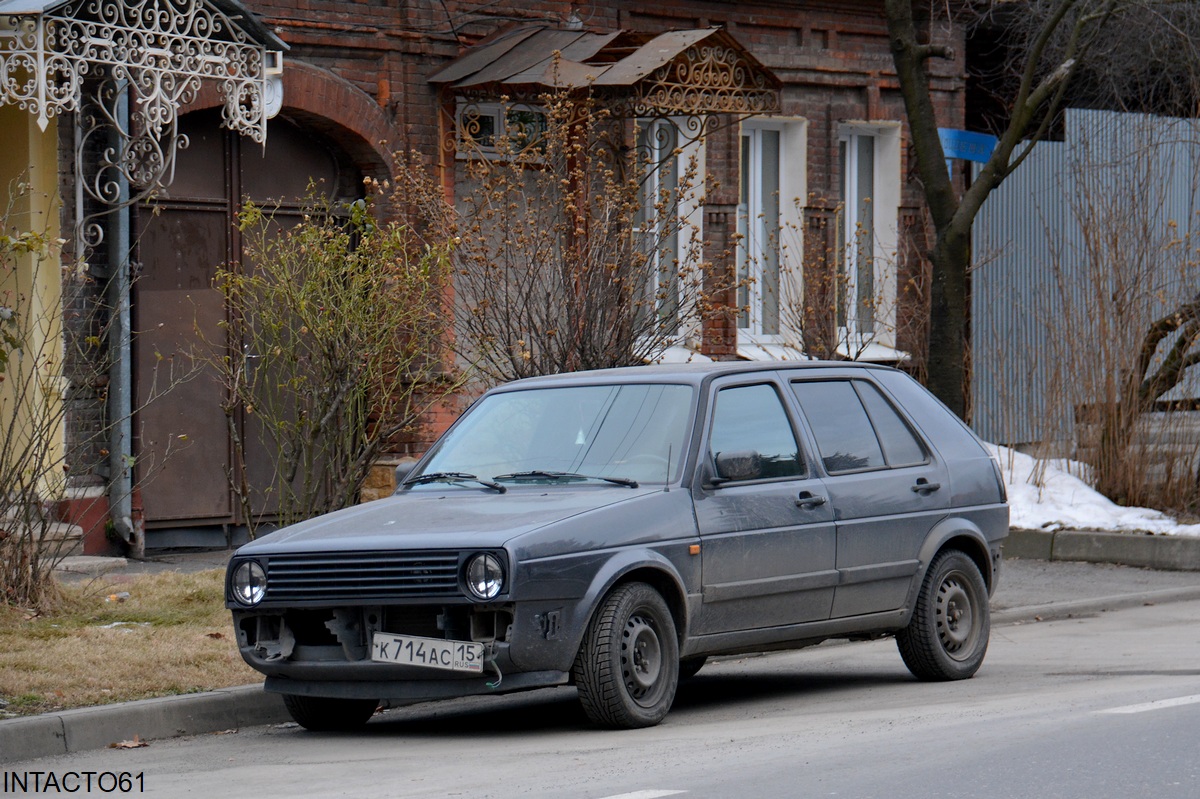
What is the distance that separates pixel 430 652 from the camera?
25.0 ft

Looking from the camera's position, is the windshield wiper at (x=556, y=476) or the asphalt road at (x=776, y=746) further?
the windshield wiper at (x=556, y=476)

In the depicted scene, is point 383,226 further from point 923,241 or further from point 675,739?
point 675,739

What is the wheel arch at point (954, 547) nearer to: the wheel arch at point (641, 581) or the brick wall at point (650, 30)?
the wheel arch at point (641, 581)

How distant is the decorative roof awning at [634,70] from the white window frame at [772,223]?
112 inches

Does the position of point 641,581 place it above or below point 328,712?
above

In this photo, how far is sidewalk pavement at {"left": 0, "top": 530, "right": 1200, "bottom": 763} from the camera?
7996 millimetres

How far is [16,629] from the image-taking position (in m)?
9.93

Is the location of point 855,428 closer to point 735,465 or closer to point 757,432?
point 757,432

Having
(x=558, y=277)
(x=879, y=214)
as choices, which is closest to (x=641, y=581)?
(x=558, y=277)

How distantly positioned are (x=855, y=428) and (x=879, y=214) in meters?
11.4

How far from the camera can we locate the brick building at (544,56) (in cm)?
1497

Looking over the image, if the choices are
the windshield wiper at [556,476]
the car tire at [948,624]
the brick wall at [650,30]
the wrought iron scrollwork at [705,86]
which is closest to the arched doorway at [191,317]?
the brick wall at [650,30]

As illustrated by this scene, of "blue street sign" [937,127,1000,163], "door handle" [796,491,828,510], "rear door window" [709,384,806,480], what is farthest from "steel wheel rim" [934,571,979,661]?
"blue street sign" [937,127,1000,163]

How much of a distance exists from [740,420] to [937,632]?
1.63 m
